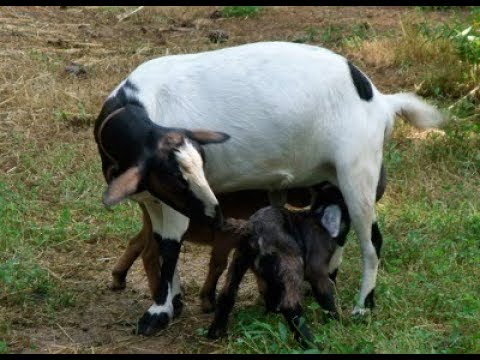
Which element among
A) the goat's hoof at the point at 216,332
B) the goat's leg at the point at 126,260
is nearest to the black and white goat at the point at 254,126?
the goat's hoof at the point at 216,332

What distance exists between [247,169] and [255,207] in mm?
759

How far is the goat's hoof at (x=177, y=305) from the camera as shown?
6599mm

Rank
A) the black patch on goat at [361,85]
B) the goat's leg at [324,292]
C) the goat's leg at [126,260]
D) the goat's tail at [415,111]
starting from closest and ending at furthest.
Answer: the goat's leg at [324,292]
the black patch on goat at [361,85]
the goat's tail at [415,111]
the goat's leg at [126,260]

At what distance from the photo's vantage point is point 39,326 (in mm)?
6402

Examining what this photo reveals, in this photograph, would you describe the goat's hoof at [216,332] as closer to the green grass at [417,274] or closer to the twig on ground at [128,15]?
the green grass at [417,274]

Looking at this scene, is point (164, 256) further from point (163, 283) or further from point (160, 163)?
point (160, 163)

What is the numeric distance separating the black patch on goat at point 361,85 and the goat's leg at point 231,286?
1.36 m

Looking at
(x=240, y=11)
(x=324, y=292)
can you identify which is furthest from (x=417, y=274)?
(x=240, y=11)

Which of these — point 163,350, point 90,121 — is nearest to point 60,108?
point 90,121

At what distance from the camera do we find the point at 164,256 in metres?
6.29

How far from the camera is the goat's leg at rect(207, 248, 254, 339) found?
5910mm

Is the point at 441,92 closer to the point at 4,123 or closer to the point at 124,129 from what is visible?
the point at 4,123

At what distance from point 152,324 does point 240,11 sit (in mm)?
8895

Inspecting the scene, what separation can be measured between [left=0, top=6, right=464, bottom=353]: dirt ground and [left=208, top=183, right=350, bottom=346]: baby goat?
0.43 m
